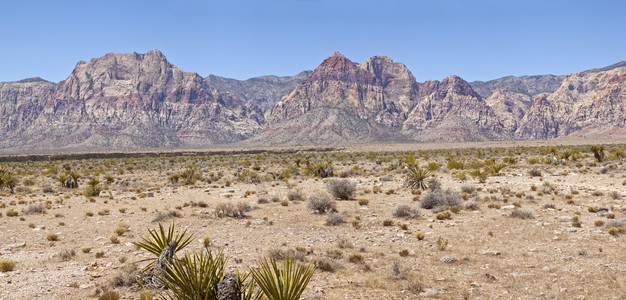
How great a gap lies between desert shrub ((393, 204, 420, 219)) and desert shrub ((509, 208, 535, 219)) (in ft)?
11.9

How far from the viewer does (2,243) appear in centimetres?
1111

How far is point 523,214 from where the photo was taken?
43.2 feet

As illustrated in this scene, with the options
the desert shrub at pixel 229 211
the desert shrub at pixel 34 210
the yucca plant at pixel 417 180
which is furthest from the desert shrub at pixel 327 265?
the desert shrub at pixel 34 210

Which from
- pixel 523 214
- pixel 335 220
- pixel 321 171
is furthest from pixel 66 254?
pixel 321 171

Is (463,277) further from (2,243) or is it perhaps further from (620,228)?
(2,243)

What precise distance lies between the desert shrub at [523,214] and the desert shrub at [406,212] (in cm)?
362

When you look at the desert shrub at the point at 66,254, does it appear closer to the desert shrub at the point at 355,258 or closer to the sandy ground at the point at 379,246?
the sandy ground at the point at 379,246

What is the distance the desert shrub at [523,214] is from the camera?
13.1m

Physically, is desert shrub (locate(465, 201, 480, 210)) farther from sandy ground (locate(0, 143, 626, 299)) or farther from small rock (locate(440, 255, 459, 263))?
small rock (locate(440, 255, 459, 263))

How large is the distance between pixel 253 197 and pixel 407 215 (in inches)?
391

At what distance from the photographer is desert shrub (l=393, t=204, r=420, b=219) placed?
14.0 meters

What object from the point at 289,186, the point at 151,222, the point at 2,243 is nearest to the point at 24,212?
the point at 2,243

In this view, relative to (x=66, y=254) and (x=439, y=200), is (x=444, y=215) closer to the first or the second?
(x=439, y=200)

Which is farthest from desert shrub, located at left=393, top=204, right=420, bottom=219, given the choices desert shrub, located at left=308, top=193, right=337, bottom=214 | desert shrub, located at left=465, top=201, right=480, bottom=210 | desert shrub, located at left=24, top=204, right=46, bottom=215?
desert shrub, located at left=24, top=204, right=46, bottom=215
